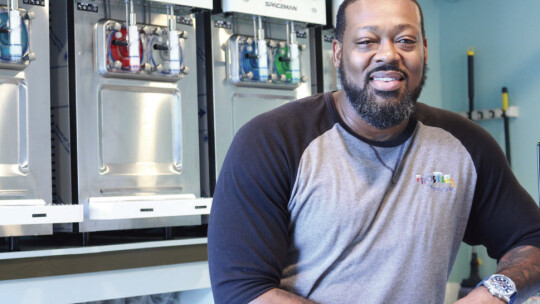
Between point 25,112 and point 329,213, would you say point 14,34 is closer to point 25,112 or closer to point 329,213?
point 25,112

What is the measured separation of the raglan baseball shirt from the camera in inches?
48.1

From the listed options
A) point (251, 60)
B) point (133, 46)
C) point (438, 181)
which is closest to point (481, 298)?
point (438, 181)

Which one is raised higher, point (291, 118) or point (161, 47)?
point (161, 47)

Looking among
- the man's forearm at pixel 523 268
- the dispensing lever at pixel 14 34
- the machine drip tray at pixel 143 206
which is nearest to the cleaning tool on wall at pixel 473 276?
the machine drip tray at pixel 143 206

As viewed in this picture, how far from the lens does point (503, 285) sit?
50.8 inches

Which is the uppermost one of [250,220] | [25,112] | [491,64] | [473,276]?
[491,64]

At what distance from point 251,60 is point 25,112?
1.08 metres

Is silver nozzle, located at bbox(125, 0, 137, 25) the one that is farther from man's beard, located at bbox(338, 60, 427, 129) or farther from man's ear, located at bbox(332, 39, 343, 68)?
man's beard, located at bbox(338, 60, 427, 129)

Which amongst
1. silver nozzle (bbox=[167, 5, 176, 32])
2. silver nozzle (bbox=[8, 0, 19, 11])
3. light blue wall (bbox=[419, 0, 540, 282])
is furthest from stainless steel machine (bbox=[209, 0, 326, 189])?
light blue wall (bbox=[419, 0, 540, 282])

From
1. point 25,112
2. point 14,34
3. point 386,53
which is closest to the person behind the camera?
point 386,53

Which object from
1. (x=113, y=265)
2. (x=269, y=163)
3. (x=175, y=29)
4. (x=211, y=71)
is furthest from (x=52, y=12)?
(x=269, y=163)

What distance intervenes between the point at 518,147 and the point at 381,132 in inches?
133

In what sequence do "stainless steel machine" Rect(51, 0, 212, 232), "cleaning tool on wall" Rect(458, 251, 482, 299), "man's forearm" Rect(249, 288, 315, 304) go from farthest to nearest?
"cleaning tool on wall" Rect(458, 251, 482, 299)
"stainless steel machine" Rect(51, 0, 212, 232)
"man's forearm" Rect(249, 288, 315, 304)

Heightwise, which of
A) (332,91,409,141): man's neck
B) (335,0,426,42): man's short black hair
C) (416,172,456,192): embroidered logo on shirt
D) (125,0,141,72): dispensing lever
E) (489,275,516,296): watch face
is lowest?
(489,275,516,296): watch face
